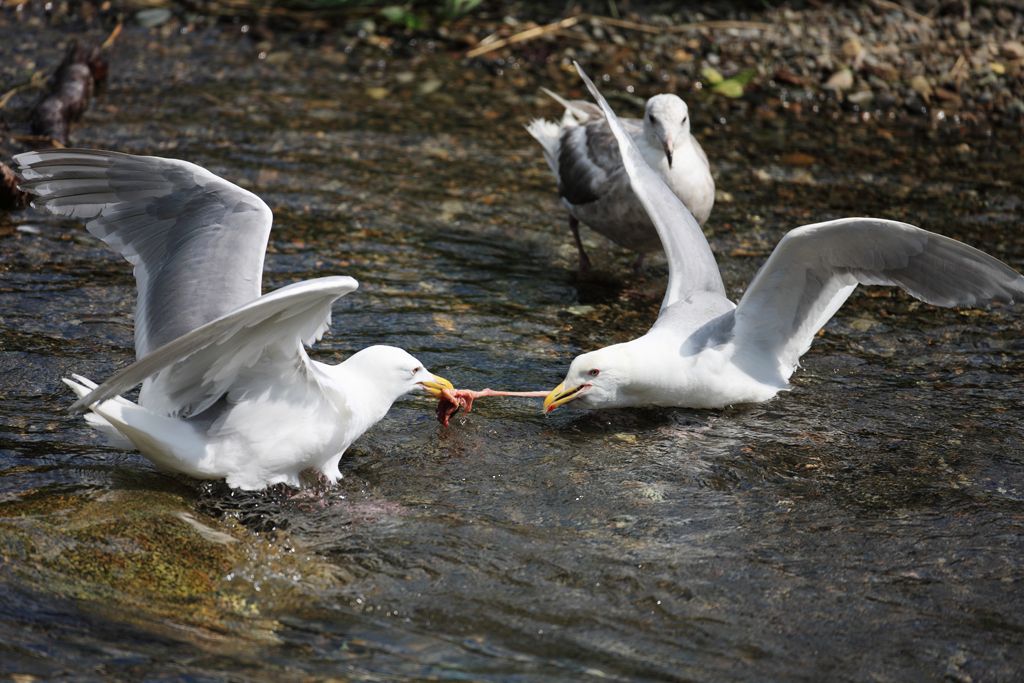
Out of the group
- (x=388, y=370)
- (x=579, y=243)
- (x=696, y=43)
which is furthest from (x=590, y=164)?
(x=696, y=43)

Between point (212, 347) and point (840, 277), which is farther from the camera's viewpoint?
point (840, 277)

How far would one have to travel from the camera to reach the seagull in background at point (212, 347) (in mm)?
4328

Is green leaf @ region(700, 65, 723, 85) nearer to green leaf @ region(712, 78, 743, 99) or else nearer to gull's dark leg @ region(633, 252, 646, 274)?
green leaf @ region(712, 78, 743, 99)

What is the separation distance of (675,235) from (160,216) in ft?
8.45

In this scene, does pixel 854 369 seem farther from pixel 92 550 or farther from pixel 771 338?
pixel 92 550

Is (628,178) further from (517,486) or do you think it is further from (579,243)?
(517,486)

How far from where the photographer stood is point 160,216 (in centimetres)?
522

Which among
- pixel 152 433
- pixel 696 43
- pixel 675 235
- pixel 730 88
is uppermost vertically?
pixel 696 43

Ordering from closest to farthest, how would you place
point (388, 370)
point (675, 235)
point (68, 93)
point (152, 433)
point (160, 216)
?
point (152, 433), point (388, 370), point (160, 216), point (675, 235), point (68, 93)

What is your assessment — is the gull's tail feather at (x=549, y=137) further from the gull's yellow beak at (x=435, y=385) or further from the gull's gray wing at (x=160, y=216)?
the gull's gray wing at (x=160, y=216)

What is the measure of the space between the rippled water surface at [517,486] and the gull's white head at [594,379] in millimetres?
147

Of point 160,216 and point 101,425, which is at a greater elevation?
point 160,216

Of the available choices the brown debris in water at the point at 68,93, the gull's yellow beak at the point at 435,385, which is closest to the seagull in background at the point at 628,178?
the gull's yellow beak at the point at 435,385

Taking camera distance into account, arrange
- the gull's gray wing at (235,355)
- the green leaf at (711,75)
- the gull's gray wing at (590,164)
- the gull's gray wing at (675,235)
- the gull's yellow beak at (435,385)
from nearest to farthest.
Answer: the gull's gray wing at (235,355), the gull's yellow beak at (435,385), the gull's gray wing at (675,235), the gull's gray wing at (590,164), the green leaf at (711,75)
